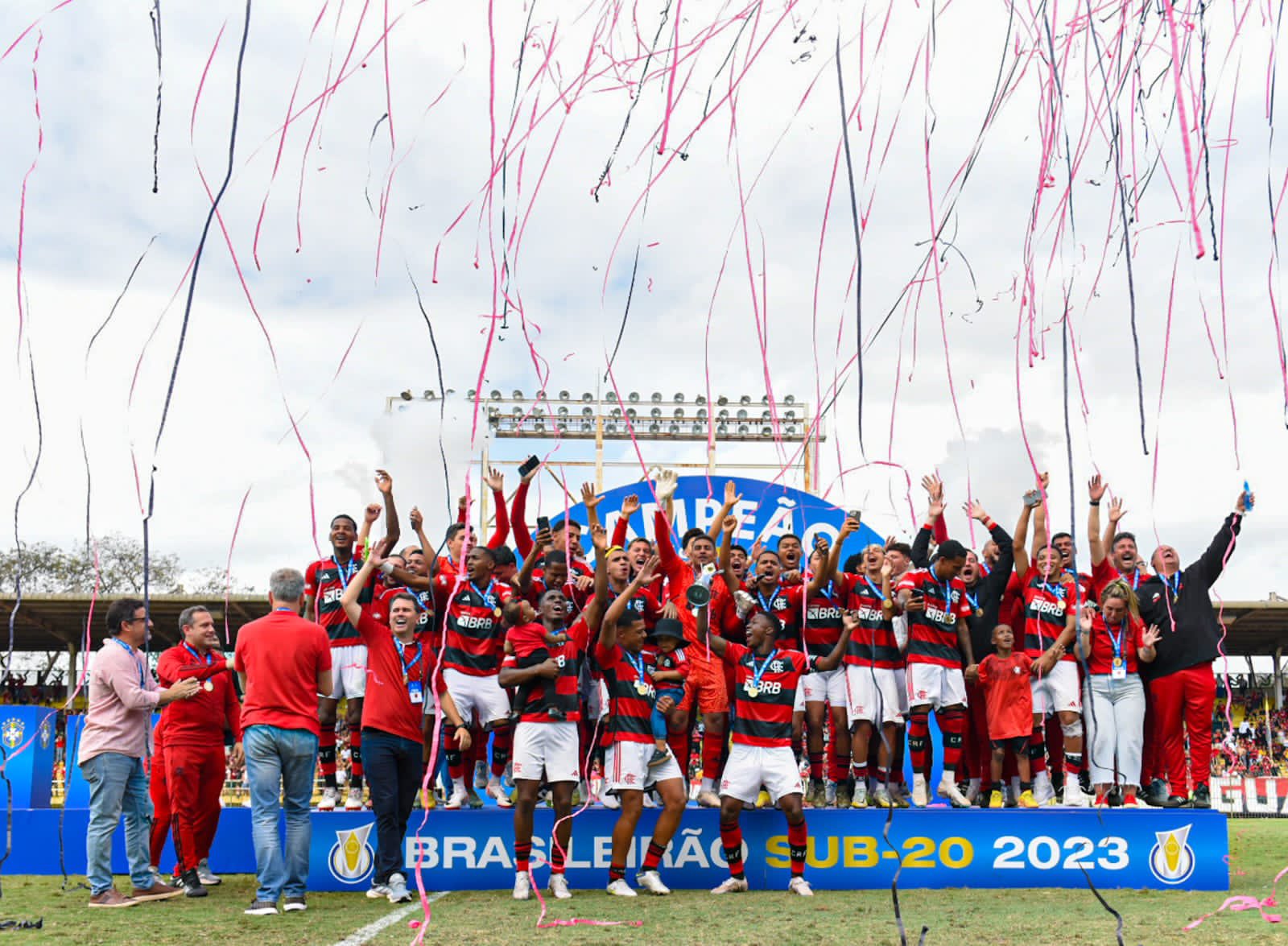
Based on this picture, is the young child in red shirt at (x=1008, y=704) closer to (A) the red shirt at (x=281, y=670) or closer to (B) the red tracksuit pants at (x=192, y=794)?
(A) the red shirt at (x=281, y=670)

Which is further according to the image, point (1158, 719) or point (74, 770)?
point (74, 770)

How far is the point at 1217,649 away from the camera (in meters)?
8.44

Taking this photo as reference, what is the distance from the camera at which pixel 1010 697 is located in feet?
28.6

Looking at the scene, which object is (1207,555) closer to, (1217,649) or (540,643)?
(1217,649)

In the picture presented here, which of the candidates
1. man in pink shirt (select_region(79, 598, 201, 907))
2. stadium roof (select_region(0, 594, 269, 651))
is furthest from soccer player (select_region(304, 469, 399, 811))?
stadium roof (select_region(0, 594, 269, 651))

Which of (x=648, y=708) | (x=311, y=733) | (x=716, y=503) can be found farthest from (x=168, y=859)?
(x=716, y=503)

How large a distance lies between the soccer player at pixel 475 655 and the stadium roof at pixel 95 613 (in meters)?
15.8

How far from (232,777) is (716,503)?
12.8 meters

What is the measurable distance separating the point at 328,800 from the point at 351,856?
504 millimetres

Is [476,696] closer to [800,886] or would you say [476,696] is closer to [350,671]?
[350,671]

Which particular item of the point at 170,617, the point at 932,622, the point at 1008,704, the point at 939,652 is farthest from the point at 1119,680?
the point at 170,617

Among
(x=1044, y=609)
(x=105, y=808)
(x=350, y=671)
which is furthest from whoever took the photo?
→ (x=1044, y=609)

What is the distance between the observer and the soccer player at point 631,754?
25.1 ft

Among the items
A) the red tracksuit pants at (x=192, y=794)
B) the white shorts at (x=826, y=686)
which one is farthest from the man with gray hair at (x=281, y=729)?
the white shorts at (x=826, y=686)
